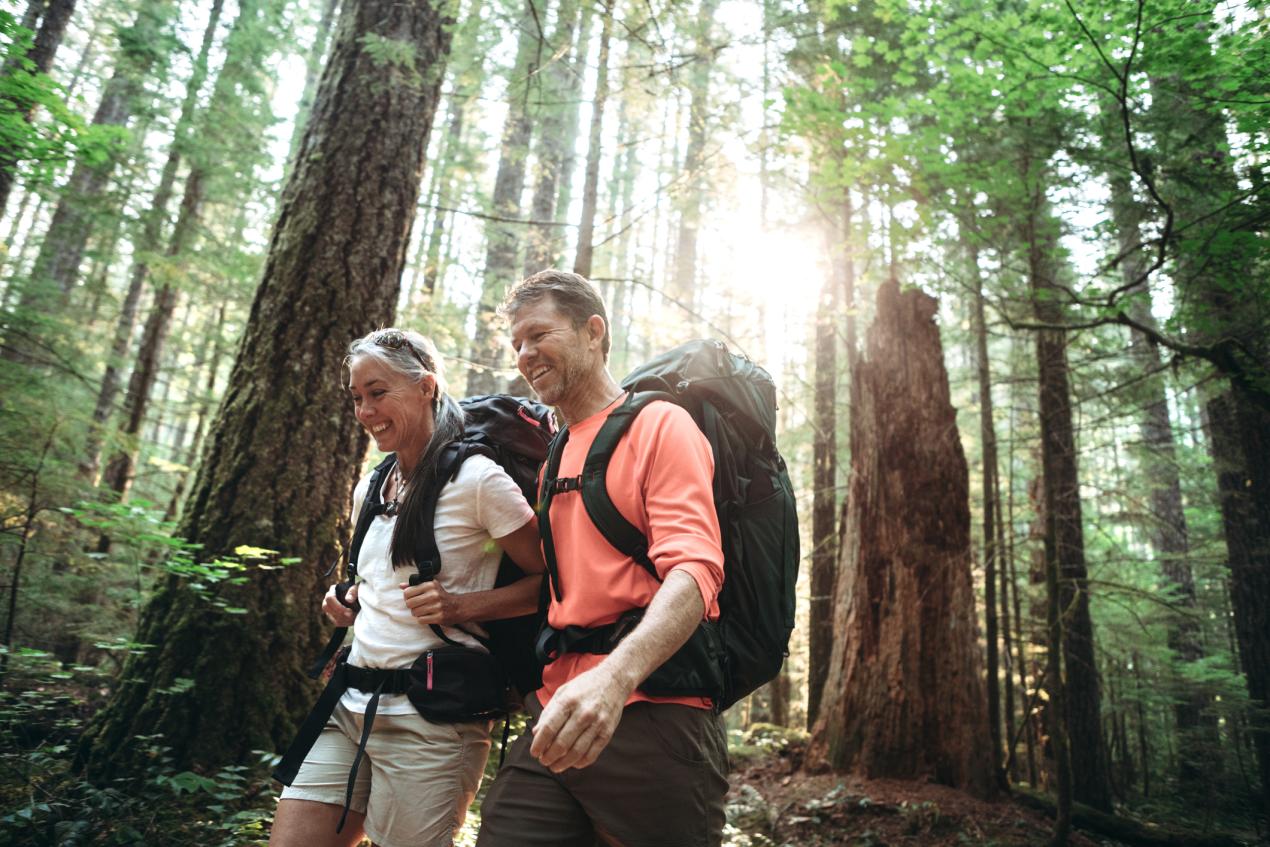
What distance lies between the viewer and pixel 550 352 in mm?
2225

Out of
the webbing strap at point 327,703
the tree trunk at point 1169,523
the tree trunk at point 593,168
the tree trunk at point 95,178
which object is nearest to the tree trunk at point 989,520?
the tree trunk at point 1169,523

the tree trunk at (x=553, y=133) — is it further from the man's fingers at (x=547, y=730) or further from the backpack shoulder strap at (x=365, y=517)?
the man's fingers at (x=547, y=730)

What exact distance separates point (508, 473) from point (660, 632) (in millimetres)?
1182

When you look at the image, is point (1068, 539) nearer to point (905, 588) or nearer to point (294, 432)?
point (905, 588)

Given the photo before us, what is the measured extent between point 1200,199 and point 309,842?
29.3ft

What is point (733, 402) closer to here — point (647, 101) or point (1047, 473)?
point (1047, 473)

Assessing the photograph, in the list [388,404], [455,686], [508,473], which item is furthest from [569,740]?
[388,404]

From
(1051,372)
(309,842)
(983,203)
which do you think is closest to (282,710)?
(309,842)

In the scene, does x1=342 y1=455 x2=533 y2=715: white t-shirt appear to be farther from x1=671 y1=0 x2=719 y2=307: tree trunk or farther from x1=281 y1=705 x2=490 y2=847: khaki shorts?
x1=671 y1=0 x2=719 y2=307: tree trunk

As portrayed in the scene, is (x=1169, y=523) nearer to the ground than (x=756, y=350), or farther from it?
nearer to the ground

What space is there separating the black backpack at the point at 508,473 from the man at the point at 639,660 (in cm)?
29

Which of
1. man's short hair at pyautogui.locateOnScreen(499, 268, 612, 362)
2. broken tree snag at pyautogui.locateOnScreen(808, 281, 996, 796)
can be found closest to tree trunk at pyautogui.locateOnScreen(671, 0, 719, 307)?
broken tree snag at pyautogui.locateOnScreen(808, 281, 996, 796)

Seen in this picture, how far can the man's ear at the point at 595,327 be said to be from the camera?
2.32 metres

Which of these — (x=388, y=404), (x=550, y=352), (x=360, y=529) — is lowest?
(x=360, y=529)
